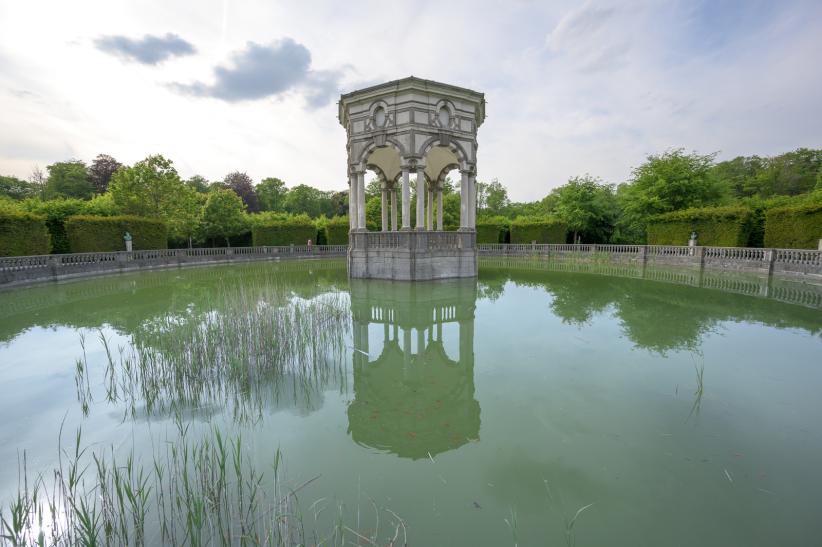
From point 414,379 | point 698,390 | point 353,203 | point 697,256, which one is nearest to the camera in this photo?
point 698,390

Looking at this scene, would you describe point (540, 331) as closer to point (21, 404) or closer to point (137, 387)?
point (137, 387)

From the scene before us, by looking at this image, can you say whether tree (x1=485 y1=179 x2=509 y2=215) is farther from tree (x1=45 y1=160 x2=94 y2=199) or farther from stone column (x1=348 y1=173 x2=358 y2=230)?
tree (x1=45 y1=160 x2=94 y2=199)

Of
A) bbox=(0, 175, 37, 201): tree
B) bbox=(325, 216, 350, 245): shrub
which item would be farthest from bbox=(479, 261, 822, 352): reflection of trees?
bbox=(0, 175, 37, 201): tree

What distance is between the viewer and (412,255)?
14.8m

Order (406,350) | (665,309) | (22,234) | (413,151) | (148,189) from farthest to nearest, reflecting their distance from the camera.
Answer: (148,189) < (22,234) < (413,151) < (665,309) < (406,350)

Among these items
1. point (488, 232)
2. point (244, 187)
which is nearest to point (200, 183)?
point (244, 187)

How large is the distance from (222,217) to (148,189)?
587 cm

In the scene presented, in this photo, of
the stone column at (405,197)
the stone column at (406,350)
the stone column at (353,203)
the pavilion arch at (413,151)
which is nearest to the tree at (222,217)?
the stone column at (353,203)

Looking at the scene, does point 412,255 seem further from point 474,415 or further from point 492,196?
point 492,196

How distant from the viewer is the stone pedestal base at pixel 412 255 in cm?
1484

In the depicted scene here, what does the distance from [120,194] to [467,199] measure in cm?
2490

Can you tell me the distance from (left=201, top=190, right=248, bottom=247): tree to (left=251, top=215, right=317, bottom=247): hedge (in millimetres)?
1880

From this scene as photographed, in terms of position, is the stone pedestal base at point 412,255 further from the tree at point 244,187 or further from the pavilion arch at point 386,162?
the tree at point 244,187

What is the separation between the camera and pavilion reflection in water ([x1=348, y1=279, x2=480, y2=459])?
3.58 meters
